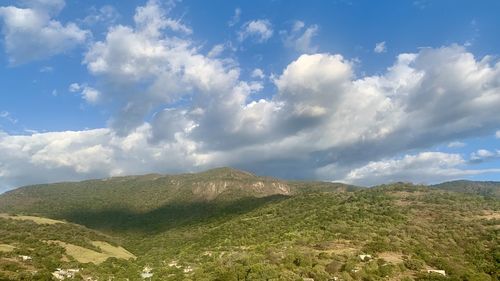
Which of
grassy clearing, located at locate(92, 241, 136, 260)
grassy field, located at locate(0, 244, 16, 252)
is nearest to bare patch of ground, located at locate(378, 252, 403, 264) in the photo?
grassy clearing, located at locate(92, 241, 136, 260)

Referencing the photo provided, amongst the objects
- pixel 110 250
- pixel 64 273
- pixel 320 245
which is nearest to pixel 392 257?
pixel 320 245

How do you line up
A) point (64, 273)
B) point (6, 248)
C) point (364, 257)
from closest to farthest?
1. point (64, 273)
2. point (364, 257)
3. point (6, 248)

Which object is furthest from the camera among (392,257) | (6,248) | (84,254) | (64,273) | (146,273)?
(84,254)

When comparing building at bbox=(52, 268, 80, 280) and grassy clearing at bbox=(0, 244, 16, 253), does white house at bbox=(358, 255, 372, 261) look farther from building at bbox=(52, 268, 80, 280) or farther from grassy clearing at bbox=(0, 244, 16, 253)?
grassy clearing at bbox=(0, 244, 16, 253)

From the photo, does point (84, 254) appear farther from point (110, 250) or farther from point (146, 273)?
point (146, 273)


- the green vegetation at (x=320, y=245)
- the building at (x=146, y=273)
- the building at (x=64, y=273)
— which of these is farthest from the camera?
the building at (x=146, y=273)

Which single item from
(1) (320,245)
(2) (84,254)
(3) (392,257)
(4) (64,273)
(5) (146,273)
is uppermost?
(2) (84,254)

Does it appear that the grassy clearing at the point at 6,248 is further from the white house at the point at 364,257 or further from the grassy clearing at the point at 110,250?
the white house at the point at 364,257

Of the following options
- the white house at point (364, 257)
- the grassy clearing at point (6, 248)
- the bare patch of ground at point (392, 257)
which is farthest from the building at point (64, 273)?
the bare patch of ground at point (392, 257)

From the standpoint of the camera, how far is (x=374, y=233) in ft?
234

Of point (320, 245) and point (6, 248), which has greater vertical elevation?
point (6, 248)

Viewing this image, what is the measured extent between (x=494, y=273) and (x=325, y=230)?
92.7ft

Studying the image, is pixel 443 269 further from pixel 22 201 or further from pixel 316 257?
pixel 22 201

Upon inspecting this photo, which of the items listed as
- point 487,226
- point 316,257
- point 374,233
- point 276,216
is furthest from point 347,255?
point 276,216
